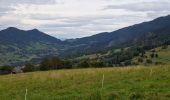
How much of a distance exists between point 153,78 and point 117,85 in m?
3.84

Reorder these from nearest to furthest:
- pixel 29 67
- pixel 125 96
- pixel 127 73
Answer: pixel 125 96 → pixel 127 73 → pixel 29 67

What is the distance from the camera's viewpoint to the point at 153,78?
3055cm

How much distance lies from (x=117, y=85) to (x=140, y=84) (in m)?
1.66

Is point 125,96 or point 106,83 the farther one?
point 106,83

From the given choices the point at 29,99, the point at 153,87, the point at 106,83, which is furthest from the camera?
the point at 106,83

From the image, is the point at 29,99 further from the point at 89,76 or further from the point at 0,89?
the point at 89,76

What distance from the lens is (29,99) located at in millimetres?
24234

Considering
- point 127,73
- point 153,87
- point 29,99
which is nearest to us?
point 29,99

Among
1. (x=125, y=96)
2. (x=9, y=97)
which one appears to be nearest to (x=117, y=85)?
(x=125, y=96)

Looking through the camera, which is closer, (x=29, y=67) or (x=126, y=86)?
(x=126, y=86)

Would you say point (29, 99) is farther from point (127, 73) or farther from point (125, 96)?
point (127, 73)

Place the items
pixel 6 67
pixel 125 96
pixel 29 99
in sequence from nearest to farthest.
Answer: pixel 125 96 < pixel 29 99 < pixel 6 67

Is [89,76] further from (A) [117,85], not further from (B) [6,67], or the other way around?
(B) [6,67]

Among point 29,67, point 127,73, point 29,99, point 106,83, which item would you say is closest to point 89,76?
point 127,73
